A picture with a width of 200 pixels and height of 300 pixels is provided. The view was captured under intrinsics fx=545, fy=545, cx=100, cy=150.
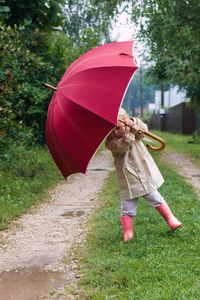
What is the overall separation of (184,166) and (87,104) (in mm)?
10507

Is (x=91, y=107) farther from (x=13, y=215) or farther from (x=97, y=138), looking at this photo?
(x=13, y=215)

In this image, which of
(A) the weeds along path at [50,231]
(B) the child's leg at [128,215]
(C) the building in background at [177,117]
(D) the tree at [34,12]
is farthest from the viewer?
(C) the building in background at [177,117]

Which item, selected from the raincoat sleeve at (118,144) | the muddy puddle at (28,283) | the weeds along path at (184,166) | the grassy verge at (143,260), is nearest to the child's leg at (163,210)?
the grassy verge at (143,260)

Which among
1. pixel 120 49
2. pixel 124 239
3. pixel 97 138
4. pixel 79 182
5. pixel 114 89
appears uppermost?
pixel 120 49

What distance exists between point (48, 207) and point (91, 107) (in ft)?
14.0

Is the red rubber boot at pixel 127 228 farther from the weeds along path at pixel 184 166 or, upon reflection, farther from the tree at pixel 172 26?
the tree at pixel 172 26

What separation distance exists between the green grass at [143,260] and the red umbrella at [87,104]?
37.5 inches

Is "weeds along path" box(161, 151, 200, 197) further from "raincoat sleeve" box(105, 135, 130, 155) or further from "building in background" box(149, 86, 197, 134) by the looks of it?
"building in background" box(149, 86, 197, 134)

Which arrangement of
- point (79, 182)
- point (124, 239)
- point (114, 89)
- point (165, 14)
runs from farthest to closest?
point (165, 14) → point (79, 182) → point (124, 239) → point (114, 89)

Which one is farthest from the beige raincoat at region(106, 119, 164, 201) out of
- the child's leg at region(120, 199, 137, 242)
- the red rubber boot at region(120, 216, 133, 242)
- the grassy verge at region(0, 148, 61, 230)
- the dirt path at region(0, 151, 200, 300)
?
the grassy verge at region(0, 148, 61, 230)

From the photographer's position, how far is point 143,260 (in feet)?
16.6

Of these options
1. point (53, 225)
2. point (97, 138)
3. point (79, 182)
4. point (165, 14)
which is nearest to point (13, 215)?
point (53, 225)

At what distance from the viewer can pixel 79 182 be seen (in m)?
12.2

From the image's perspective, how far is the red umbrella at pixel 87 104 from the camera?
203 inches
